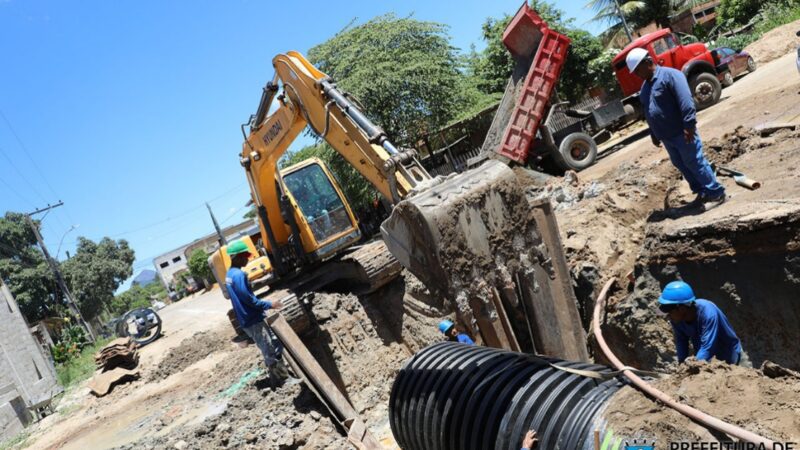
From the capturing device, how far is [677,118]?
5.35 m

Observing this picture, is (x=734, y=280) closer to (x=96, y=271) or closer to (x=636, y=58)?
(x=636, y=58)

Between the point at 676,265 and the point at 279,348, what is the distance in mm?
4650

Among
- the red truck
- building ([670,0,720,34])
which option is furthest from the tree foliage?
building ([670,0,720,34])

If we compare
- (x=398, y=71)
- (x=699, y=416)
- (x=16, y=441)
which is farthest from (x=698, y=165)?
(x=398, y=71)

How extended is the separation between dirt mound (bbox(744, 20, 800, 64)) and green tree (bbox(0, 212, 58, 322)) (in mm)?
36732

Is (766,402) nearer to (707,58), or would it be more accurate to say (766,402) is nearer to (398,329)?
(398,329)

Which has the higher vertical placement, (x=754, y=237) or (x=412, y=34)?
(x=412, y=34)

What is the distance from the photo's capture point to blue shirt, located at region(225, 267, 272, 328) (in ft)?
22.4

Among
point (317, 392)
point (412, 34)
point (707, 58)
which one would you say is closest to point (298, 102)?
point (317, 392)

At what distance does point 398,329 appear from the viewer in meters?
8.41

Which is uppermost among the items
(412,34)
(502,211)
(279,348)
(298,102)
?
(412,34)

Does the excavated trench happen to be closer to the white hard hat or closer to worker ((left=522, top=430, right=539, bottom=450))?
the white hard hat

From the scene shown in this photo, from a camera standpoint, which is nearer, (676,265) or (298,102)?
(676,265)

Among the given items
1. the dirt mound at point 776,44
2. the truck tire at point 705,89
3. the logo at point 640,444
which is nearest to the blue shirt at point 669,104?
the logo at point 640,444
